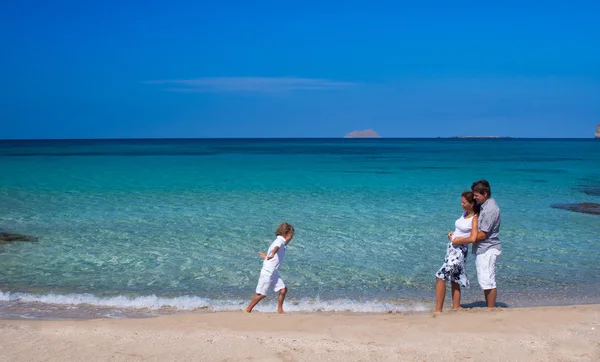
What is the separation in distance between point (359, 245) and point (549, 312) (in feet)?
17.5

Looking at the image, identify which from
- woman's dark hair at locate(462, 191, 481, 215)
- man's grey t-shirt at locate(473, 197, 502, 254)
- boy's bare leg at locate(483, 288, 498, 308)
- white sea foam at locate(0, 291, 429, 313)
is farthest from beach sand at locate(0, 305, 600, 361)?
woman's dark hair at locate(462, 191, 481, 215)

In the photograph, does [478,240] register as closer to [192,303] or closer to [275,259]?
[275,259]

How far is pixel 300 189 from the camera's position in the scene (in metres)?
23.0

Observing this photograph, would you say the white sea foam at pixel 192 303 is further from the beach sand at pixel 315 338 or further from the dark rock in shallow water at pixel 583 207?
the dark rock in shallow water at pixel 583 207

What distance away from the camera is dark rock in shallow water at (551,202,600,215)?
16.2 m

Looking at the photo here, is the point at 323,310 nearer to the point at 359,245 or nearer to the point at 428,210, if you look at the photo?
the point at 359,245

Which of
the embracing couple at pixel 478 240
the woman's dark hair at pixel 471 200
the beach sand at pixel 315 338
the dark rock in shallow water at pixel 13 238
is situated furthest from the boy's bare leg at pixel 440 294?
the dark rock in shallow water at pixel 13 238

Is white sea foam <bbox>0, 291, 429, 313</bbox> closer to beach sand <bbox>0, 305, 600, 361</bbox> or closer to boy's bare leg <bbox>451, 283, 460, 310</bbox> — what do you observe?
boy's bare leg <bbox>451, 283, 460, 310</bbox>

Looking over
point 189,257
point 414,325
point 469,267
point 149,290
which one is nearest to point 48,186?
point 189,257

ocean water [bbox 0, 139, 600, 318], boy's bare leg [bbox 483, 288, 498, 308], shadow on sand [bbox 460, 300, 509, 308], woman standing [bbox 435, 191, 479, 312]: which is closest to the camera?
woman standing [bbox 435, 191, 479, 312]

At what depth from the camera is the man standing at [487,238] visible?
6.39 m

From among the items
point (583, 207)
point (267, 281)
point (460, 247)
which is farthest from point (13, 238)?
point (583, 207)

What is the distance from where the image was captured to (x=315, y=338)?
18.2 feet

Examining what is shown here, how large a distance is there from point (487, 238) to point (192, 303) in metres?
3.92
